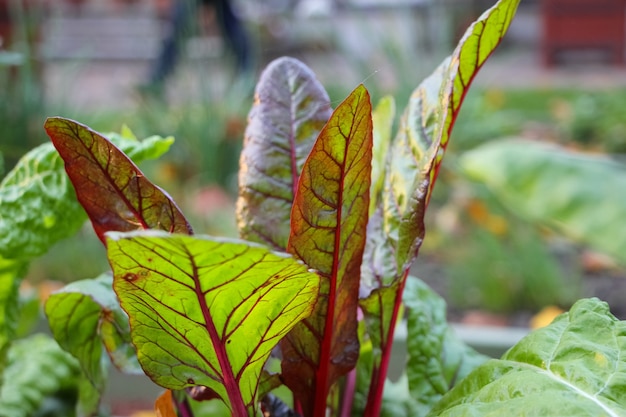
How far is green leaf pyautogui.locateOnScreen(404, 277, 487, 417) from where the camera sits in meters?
0.79

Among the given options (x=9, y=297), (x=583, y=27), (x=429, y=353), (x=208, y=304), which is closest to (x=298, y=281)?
(x=208, y=304)

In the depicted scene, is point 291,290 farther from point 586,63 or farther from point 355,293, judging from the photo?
point 586,63

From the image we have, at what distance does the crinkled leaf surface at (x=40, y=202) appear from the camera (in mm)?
745

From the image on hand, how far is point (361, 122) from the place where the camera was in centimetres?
57

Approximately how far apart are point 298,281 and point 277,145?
27cm

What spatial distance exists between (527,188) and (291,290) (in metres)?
1.56

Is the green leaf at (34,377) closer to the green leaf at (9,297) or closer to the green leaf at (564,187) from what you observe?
the green leaf at (9,297)

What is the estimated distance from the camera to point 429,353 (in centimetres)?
81

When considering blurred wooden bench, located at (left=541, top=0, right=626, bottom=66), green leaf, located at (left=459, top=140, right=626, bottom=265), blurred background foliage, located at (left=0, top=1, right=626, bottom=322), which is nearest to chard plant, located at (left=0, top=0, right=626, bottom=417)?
green leaf, located at (left=459, top=140, right=626, bottom=265)

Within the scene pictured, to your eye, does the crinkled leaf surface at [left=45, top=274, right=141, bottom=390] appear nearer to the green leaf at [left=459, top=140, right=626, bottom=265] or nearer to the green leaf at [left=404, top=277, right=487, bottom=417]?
the green leaf at [left=404, top=277, right=487, bottom=417]

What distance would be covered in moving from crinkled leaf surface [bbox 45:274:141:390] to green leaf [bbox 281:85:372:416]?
170 mm

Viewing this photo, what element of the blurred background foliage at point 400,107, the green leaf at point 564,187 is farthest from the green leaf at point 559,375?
the blurred background foliage at point 400,107

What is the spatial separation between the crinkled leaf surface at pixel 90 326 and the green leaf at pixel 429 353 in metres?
0.26

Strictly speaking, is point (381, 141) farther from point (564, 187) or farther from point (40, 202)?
point (564, 187)
